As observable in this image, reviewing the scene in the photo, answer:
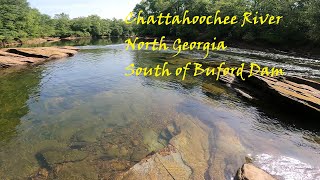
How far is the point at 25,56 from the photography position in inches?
1144

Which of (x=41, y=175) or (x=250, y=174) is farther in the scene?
(x=41, y=175)

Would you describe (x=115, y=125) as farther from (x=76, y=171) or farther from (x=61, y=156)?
(x=76, y=171)

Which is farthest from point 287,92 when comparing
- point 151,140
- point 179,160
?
point 179,160

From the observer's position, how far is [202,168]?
792 cm

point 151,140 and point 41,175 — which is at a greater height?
point 151,140

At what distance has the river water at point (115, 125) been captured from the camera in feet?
27.0

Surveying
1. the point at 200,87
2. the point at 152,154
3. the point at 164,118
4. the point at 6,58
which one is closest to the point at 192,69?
the point at 200,87

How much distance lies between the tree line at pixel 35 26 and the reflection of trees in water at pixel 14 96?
3883 centimetres

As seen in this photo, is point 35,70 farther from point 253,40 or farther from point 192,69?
point 253,40

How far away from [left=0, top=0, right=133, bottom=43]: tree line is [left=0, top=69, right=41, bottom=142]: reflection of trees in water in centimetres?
3883

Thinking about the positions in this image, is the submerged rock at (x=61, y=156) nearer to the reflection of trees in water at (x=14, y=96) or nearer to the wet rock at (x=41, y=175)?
the wet rock at (x=41, y=175)

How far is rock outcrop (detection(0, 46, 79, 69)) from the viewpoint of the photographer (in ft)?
84.3

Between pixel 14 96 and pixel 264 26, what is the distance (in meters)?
45.4

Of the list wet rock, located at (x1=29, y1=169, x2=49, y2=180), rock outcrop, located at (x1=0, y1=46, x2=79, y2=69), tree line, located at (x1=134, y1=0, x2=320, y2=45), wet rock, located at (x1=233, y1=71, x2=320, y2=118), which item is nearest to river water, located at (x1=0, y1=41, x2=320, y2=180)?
wet rock, located at (x1=29, y1=169, x2=49, y2=180)
